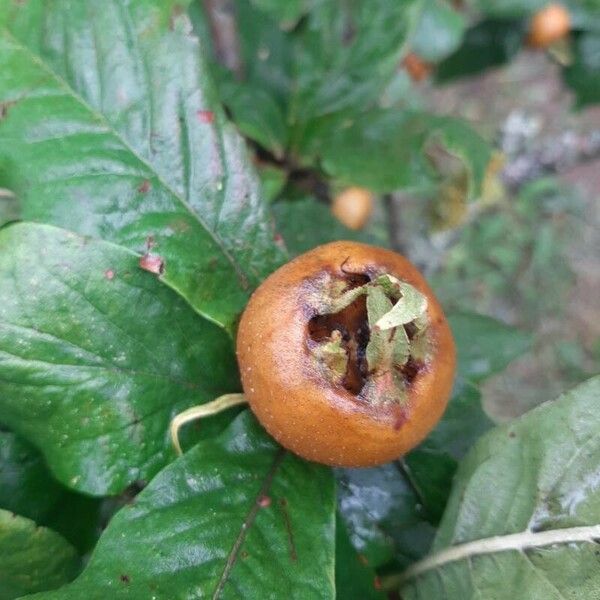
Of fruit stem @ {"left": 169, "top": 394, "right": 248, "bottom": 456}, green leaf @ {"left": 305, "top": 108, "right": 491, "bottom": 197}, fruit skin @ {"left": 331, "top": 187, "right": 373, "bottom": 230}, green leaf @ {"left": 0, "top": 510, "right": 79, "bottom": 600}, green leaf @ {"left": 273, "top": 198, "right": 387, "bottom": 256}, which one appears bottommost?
fruit skin @ {"left": 331, "top": 187, "right": 373, "bottom": 230}

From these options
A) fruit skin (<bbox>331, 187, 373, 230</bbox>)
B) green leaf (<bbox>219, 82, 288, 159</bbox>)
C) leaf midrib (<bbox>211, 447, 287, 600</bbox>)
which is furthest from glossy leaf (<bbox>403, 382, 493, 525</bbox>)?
fruit skin (<bbox>331, 187, 373, 230</bbox>)

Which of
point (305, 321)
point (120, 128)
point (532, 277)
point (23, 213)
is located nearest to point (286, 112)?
point (120, 128)

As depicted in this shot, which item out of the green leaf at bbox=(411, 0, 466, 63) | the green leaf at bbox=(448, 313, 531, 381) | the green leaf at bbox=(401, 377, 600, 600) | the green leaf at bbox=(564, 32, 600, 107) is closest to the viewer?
the green leaf at bbox=(401, 377, 600, 600)

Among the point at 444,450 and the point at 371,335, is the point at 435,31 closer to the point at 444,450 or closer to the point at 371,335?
the point at 444,450

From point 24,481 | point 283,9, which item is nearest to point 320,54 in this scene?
point 283,9

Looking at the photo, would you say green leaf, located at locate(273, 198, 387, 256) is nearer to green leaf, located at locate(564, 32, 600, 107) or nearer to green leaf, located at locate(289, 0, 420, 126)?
green leaf, located at locate(289, 0, 420, 126)
